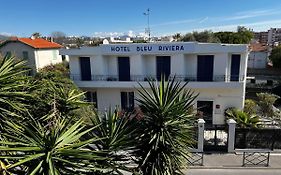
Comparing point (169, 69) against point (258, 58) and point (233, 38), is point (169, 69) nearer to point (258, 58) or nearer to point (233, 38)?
point (258, 58)

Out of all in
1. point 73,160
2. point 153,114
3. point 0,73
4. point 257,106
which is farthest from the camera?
point 257,106

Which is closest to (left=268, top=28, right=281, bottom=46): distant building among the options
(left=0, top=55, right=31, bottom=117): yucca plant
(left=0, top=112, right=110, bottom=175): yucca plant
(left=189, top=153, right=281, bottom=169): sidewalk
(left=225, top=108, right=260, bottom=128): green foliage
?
(left=225, top=108, right=260, bottom=128): green foliage

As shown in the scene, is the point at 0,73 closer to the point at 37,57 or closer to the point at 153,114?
the point at 153,114

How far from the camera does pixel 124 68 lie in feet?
75.3

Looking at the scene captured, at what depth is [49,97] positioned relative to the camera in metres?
7.17

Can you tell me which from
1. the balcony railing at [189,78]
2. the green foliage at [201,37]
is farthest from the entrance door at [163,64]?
the green foliage at [201,37]

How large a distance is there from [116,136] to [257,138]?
12.8 metres

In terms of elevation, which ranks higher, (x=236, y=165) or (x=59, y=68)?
(x=59, y=68)

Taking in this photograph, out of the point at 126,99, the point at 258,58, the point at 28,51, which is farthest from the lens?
the point at 258,58

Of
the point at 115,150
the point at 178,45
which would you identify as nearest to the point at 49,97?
the point at 115,150

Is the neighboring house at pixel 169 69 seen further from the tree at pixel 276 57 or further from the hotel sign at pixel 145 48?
the tree at pixel 276 57

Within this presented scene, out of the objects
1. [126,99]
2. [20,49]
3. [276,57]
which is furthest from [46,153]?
[276,57]

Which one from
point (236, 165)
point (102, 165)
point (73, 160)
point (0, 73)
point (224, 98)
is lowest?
point (236, 165)

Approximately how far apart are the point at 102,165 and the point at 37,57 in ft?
107
